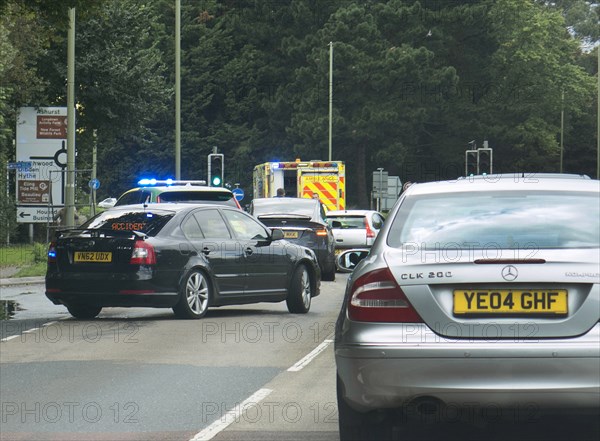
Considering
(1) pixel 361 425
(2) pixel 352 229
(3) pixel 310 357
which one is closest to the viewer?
(1) pixel 361 425

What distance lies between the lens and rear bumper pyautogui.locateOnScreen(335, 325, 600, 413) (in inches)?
259

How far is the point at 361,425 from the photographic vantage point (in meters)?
7.22

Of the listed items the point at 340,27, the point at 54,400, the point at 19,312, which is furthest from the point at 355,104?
the point at 54,400

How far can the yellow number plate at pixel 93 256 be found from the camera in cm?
1547

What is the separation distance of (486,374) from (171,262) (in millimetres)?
9298

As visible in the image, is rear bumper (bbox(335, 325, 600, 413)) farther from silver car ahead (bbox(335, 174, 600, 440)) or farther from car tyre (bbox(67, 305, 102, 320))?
car tyre (bbox(67, 305, 102, 320))

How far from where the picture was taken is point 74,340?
13.7 meters

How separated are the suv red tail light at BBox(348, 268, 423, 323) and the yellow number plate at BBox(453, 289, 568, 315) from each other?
0.25 meters

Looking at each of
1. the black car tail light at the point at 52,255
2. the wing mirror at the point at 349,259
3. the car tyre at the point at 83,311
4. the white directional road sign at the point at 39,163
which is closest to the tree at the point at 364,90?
the white directional road sign at the point at 39,163

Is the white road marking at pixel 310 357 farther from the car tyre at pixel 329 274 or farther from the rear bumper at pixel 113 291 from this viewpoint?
the car tyre at pixel 329 274

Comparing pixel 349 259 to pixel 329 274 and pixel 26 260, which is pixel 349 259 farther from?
pixel 26 260

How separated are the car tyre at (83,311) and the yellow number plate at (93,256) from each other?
2.84 feet

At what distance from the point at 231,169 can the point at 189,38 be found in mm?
8276

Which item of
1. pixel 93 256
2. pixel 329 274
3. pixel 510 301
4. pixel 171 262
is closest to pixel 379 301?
pixel 510 301
